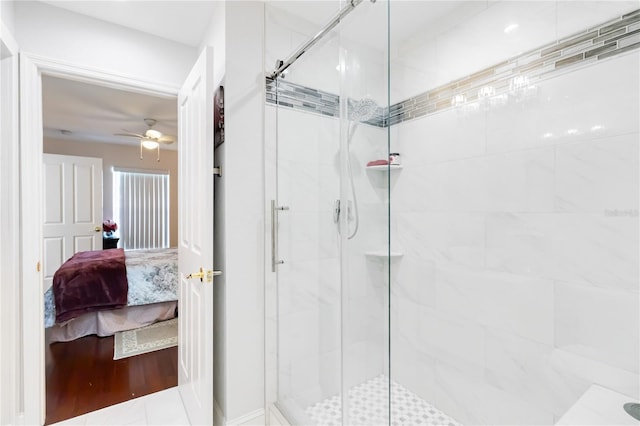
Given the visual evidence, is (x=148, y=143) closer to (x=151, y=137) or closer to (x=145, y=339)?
(x=151, y=137)

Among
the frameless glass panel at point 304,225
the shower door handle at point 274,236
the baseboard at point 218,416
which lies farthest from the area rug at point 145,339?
the shower door handle at point 274,236

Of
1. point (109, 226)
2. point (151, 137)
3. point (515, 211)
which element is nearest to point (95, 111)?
point (151, 137)

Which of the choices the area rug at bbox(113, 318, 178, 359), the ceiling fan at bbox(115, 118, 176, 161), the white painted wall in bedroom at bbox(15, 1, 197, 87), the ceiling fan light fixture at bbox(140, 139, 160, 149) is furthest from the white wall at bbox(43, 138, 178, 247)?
the white painted wall in bedroom at bbox(15, 1, 197, 87)

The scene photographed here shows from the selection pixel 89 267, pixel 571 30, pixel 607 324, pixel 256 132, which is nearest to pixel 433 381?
pixel 607 324

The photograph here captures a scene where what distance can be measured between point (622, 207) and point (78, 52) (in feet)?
9.36

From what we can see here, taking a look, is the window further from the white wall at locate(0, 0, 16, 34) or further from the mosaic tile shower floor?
the mosaic tile shower floor

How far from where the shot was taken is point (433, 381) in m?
1.97

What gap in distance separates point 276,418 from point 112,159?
18.5 feet

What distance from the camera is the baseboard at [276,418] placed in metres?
1.66

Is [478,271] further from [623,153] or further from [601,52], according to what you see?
[601,52]

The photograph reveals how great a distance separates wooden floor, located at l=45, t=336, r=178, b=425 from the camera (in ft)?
6.46

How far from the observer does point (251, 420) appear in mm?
1688

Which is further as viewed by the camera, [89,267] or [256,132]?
[89,267]

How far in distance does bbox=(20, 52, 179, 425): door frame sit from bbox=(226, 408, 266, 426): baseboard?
1116mm
